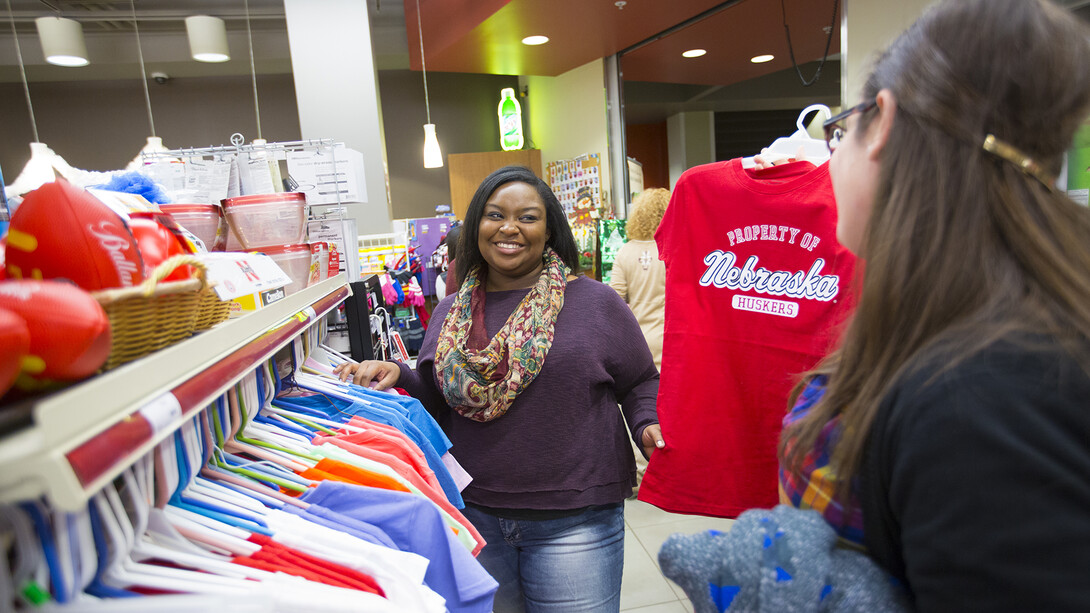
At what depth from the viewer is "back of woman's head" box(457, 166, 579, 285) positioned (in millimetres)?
1781

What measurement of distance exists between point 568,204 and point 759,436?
6.36 metres

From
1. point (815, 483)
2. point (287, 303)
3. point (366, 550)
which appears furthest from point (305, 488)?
point (815, 483)

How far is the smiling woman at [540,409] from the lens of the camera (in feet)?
5.20

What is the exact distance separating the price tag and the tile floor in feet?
7.44

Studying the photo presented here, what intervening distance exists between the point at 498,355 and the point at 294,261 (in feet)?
2.00

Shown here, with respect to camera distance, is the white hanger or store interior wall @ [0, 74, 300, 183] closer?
the white hanger

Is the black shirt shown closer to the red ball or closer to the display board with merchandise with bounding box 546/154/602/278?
the red ball

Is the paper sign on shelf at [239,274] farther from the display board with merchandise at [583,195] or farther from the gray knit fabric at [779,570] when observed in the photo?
the display board with merchandise at [583,195]

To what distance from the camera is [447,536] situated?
0.88m

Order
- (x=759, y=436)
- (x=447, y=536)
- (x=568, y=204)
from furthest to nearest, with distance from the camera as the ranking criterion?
(x=568, y=204) < (x=759, y=436) < (x=447, y=536)

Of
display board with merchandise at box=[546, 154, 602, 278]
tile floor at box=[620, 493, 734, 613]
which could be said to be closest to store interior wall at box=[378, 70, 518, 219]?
display board with merchandise at box=[546, 154, 602, 278]

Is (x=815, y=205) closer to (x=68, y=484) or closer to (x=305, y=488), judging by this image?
(x=305, y=488)

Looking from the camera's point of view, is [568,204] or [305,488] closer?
[305,488]

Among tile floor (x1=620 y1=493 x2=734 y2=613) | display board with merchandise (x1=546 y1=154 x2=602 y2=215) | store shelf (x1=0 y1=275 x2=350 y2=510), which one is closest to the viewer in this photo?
store shelf (x1=0 y1=275 x2=350 y2=510)
